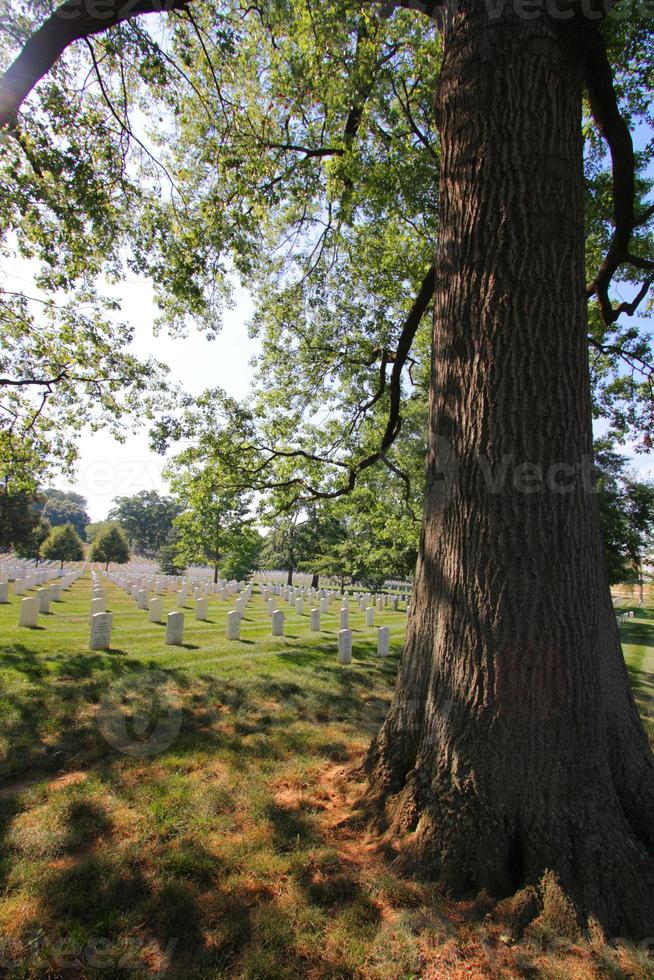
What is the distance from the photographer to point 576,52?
10.7ft

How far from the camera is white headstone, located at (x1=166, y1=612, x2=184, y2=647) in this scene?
961cm

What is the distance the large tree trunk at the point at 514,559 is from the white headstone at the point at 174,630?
7244mm

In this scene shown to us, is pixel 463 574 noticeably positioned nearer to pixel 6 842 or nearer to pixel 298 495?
pixel 6 842

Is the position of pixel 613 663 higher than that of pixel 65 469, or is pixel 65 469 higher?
pixel 65 469

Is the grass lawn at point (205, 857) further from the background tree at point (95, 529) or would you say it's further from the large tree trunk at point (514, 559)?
the background tree at point (95, 529)

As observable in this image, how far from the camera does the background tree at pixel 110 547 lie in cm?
5162

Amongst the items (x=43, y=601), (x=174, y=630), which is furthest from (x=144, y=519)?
(x=174, y=630)

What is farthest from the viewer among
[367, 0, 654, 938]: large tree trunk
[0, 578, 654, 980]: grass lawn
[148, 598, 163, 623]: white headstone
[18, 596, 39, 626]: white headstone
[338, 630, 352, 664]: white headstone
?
[148, 598, 163, 623]: white headstone

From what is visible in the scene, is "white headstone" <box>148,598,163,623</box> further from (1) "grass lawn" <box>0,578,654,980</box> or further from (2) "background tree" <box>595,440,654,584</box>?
(2) "background tree" <box>595,440,654,584</box>

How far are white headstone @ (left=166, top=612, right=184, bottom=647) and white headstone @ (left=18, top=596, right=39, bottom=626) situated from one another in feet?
10.5

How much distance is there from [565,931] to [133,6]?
8.03 m

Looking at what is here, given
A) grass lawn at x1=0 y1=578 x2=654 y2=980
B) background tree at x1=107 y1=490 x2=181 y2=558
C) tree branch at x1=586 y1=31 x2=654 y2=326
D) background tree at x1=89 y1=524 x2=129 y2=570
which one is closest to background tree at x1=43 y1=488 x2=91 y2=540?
background tree at x1=107 y1=490 x2=181 y2=558

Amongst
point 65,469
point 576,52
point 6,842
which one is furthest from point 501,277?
point 65,469

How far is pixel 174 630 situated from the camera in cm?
969
